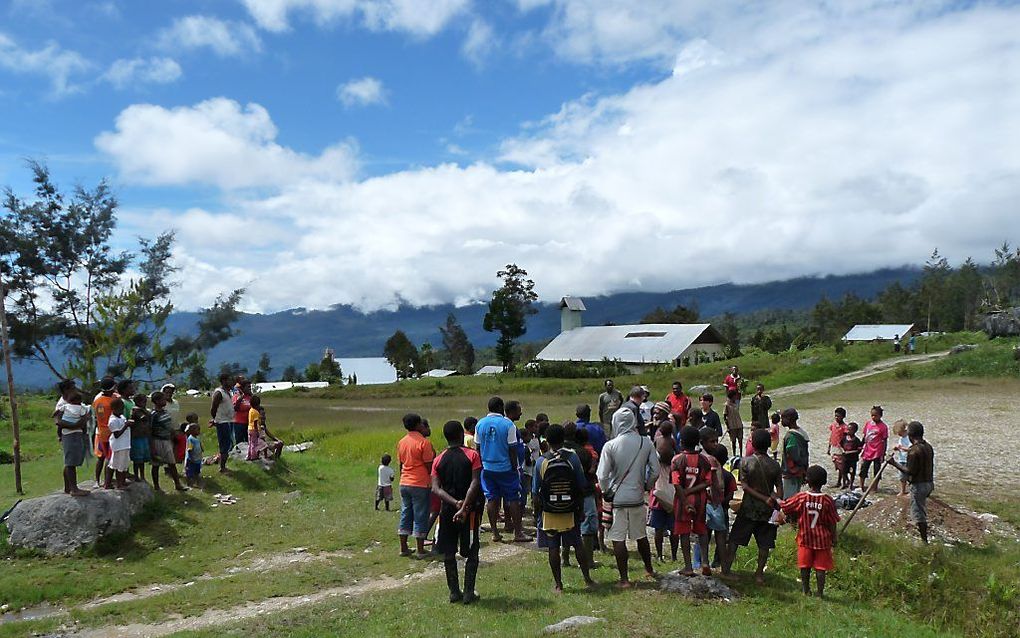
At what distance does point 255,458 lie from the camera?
17.2 meters

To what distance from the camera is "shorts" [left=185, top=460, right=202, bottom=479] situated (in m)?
14.9

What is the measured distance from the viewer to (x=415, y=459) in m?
Result: 9.91

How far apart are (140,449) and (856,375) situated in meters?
45.4

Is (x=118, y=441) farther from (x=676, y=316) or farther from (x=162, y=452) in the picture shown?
(x=676, y=316)

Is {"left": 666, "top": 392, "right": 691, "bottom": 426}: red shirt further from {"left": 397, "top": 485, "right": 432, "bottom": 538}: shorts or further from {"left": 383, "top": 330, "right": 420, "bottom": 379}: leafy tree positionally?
{"left": 383, "top": 330, "right": 420, "bottom": 379}: leafy tree

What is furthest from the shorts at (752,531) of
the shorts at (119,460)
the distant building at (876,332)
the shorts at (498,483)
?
the distant building at (876,332)

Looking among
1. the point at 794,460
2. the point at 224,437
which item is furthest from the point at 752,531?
the point at 224,437

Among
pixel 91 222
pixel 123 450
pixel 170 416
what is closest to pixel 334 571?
pixel 123 450

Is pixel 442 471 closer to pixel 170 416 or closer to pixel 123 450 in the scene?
pixel 123 450

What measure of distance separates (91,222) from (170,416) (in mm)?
33326

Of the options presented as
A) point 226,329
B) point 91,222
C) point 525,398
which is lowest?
point 525,398

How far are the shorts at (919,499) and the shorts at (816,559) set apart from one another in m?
3.47

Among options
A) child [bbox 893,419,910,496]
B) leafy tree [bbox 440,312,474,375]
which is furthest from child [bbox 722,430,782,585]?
leafy tree [bbox 440,312,474,375]

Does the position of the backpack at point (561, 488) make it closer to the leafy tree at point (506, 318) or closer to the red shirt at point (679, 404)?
the red shirt at point (679, 404)
